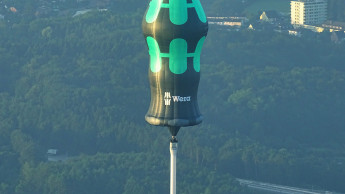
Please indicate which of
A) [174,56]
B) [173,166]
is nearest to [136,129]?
[174,56]

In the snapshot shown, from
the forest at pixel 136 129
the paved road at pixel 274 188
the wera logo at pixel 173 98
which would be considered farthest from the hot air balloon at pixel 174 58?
the paved road at pixel 274 188

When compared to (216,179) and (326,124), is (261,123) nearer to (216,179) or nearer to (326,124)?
(326,124)

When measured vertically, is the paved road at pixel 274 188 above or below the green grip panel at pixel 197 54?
above

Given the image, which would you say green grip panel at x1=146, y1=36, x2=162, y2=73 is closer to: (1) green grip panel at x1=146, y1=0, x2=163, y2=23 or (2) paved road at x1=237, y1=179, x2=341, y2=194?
(1) green grip panel at x1=146, y1=0, x2=163, y2=23

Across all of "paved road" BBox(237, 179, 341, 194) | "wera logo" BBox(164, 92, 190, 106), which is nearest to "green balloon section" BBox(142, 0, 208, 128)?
"wera logo" BBox(164, 92, 190, 106)

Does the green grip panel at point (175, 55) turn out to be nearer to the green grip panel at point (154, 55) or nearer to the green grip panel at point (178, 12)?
the green grip panel at point (154, 55)
